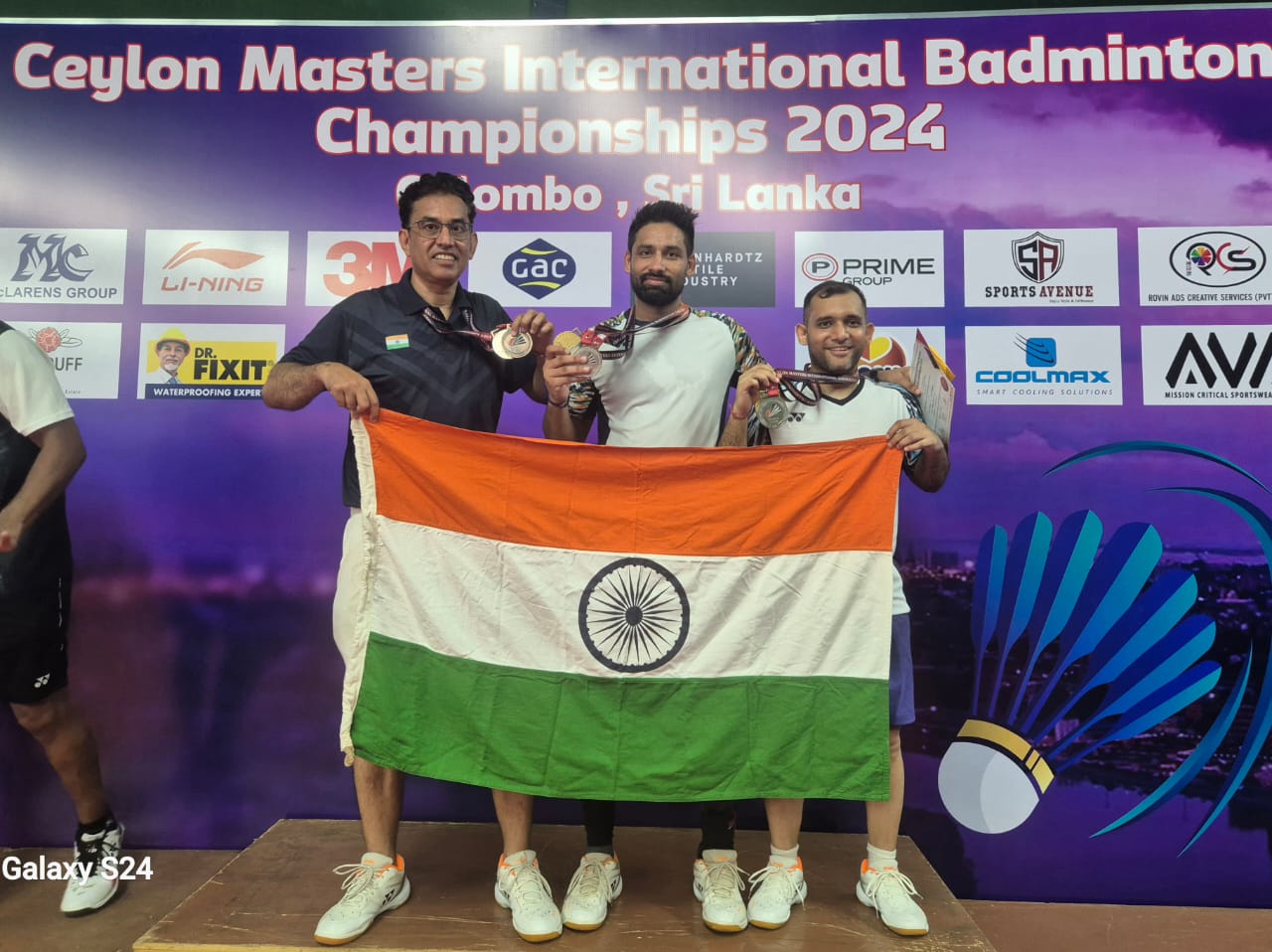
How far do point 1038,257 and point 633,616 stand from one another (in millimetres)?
2015

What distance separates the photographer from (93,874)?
8.95 feet

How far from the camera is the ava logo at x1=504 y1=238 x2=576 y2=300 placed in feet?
10.1

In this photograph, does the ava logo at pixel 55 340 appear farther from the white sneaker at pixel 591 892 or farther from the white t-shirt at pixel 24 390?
the white sneaker at pixel 591 892

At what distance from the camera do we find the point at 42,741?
2.79m

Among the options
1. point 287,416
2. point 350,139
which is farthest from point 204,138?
point 287,416

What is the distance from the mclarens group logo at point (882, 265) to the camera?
118 inches

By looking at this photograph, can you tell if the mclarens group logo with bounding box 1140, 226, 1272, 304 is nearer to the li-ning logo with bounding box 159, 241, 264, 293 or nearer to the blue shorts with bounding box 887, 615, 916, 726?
the blue shorts with bounding box 887, 615, 916, 726

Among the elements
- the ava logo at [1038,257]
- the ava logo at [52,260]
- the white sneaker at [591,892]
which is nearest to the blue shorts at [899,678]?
the white sneaker at [591,892]

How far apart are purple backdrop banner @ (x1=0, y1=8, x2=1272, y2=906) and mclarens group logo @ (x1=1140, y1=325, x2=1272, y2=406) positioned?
1cm

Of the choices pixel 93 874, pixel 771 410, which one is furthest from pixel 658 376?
pixel 93 874

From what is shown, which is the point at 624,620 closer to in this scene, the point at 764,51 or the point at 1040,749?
the point at 1040,749

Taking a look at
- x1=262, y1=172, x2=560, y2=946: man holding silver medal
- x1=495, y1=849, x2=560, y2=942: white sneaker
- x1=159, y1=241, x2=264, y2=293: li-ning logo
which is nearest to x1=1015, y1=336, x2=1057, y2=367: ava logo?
x1=262, y1=172, x2=560, y2=946: man holding silver medal

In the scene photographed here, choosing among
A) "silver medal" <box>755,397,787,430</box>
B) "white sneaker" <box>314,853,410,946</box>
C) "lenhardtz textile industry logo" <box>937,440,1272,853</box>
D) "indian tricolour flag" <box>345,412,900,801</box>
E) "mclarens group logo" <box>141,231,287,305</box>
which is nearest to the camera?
"white sneaker" <box>314,853,410,946</box>

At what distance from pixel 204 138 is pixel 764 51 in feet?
7.02
